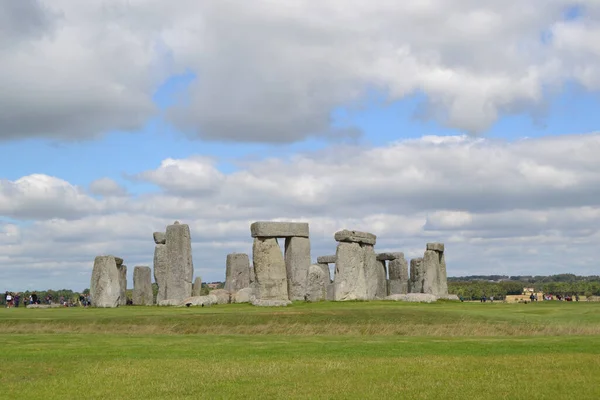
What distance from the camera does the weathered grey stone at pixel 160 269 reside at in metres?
44.5

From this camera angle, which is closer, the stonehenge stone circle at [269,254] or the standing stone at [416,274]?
the stonehenge stone circle at [269,254]

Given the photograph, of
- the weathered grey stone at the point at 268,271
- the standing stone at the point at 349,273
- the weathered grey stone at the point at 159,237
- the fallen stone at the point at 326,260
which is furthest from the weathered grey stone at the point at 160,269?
the fallen stone at the point at 326,260

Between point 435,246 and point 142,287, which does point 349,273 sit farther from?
point 142,287

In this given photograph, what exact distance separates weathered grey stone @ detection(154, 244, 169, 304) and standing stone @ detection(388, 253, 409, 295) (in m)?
15.1

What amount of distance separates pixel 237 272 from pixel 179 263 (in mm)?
7787

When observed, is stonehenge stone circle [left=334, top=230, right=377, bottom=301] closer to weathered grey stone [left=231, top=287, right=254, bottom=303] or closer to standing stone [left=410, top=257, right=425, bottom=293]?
weathered grey stone [left=231, top=287, right=254, bottom=303]

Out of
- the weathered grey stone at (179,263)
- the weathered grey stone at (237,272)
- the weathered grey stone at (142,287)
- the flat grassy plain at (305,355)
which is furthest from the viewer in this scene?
the weathered grey stone at (237,272)

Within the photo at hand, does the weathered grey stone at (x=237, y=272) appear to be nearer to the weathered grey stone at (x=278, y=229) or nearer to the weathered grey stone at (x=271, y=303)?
the weathered grey stone at (x=278, y=229)

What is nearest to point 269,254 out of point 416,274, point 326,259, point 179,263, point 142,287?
point 179,263

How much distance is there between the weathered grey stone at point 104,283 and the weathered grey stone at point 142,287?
550 cm

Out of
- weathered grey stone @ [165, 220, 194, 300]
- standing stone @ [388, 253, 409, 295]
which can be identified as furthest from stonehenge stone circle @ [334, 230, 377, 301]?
standing stone @ [388, 253, 409, 295]

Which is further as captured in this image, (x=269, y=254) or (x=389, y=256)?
(x=389, y=256)

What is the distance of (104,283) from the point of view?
4212 centimetres

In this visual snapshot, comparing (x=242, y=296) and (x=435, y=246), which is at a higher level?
(x=435, y=246)
